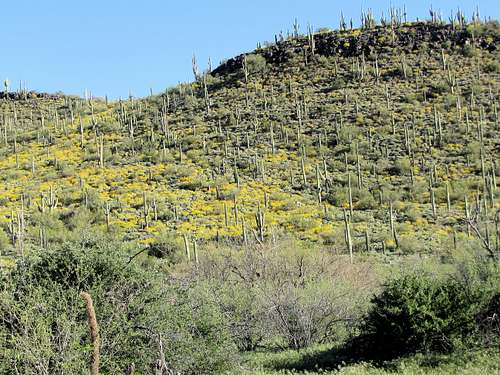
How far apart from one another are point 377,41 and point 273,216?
30.9m

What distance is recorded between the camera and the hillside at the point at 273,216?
13508 mm

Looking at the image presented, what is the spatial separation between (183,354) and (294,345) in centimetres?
679

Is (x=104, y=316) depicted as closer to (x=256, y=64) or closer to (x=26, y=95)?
(x=256, y=64)

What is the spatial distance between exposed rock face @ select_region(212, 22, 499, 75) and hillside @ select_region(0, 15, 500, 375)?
235mm

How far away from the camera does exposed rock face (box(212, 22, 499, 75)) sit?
200ft

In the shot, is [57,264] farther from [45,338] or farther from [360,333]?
[360,333]

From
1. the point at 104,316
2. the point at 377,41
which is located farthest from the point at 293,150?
the point at 104,316

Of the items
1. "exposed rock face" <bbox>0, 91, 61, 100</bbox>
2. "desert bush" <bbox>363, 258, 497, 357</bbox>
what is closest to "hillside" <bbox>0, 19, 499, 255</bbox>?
"exposed rock face" <bbox>0, 91, 61, 100</bbox>

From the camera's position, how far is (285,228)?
121 ft

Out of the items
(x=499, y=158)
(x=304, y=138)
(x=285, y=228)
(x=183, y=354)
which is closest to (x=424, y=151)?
(x=499, y=158)

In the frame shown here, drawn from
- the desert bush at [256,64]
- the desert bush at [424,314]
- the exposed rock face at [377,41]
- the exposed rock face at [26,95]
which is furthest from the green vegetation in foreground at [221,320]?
the exposed rock face at [26,95]

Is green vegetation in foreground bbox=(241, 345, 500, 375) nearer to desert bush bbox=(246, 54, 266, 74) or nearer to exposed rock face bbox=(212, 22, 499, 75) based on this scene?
exposed rock face bbox=(212, 22, 499, 75)

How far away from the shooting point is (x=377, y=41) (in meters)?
63.2

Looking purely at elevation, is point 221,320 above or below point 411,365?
above
